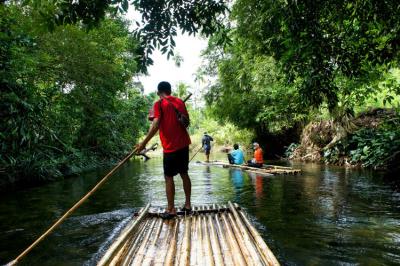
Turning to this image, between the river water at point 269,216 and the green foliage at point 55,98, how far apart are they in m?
1.64

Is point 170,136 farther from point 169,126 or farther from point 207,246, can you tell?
point 207,246

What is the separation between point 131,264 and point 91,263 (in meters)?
1.29

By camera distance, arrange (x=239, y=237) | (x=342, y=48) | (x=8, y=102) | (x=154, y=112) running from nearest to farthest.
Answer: (x=239, y=237)
(x=342, y=48)
(x=154, y=112)
(x=8, y=102)

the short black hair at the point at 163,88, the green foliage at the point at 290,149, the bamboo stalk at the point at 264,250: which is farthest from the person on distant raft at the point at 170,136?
the green foliage at the point at 290,149

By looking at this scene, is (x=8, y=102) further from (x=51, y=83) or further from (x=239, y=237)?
(x=239, y=237)

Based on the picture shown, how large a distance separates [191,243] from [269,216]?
290 centimetres

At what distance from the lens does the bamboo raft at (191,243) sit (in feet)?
10.9

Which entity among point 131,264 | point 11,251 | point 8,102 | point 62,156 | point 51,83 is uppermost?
point 51,83

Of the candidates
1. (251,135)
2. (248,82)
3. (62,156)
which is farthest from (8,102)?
(251,135)

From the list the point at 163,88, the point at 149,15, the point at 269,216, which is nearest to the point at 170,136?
the point at 163,88

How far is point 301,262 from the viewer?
13.7 feet

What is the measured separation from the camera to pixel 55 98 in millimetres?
14562

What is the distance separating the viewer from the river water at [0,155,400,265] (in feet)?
15.1

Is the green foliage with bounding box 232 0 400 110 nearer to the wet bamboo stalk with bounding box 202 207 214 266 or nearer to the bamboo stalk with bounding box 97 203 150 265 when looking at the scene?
the wet bamboo stalk with bounding box 202 207 214 266
